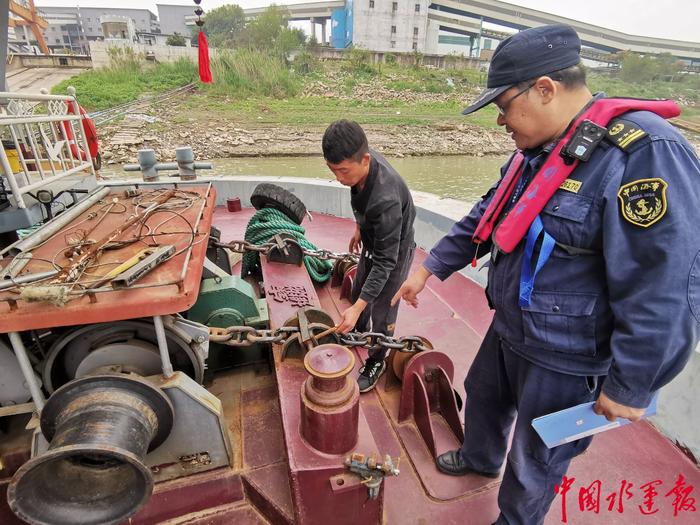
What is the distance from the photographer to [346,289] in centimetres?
341

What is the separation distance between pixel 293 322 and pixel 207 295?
19.0 inches

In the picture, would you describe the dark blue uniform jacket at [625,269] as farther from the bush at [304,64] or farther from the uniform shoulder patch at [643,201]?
the bush at [304,64]

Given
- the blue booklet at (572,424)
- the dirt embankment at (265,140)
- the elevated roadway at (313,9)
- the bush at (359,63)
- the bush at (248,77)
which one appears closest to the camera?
the blue booklet at (572,424)

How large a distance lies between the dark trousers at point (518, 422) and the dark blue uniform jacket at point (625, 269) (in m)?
0.09

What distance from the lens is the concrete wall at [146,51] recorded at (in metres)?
31.3

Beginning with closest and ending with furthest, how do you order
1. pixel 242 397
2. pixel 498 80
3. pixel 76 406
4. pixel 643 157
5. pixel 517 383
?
pixel 643 157 → pixel 498 80 → pixel 76 406 → pixel 517 383 → pixel 242 397

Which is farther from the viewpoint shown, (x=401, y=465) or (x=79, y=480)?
(x=401, y=465)

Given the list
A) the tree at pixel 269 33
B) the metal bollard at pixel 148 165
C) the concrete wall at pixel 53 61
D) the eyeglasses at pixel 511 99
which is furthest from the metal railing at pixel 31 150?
the concrete wall at pixel 53 61

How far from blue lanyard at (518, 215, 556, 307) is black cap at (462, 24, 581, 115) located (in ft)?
1.40

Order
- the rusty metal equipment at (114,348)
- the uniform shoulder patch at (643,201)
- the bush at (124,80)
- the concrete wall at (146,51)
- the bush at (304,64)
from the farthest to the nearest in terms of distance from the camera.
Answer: the bush at (304,64) < the concrete wall at (146,51) < the bush at (124,80) < the rusty metal equipment at (114,348) < the uniform shoulder patch at (643,201)

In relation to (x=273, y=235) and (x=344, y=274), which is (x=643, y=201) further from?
(x=273, y=235)

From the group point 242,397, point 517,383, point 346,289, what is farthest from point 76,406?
point 346,289

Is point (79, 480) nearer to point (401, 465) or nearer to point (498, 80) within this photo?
point (401, 465)

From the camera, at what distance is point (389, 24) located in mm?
45938
